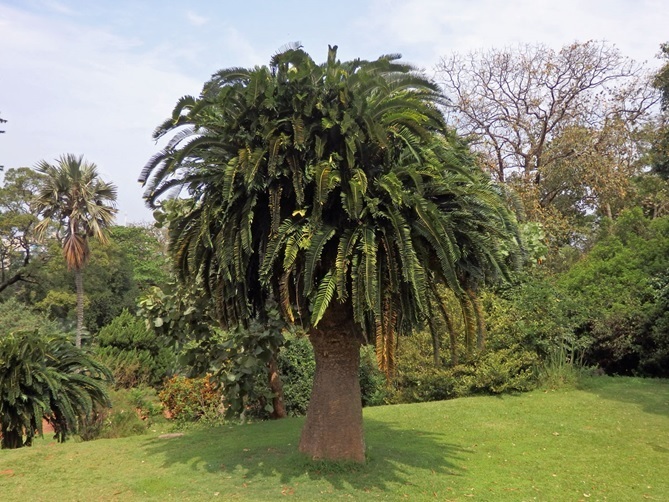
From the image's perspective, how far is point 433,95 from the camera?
304 inches

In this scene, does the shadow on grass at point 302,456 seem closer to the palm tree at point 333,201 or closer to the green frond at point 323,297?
the palm tree at point 333,201

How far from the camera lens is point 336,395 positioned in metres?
7.84

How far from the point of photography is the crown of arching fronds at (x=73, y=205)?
92.2ft

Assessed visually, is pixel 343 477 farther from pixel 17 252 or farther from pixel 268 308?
pixel 17 252

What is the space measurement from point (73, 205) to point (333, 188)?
82.4ft

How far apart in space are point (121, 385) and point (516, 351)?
48.0ft

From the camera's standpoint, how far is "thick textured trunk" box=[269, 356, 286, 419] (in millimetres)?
13055

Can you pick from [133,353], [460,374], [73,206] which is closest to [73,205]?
[73,206]

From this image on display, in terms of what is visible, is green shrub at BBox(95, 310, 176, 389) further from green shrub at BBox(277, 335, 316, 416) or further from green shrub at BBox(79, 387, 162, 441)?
green shrub at BBox(277, 335, 316, 416)

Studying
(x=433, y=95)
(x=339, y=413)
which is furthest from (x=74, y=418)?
(x=433, y=95)

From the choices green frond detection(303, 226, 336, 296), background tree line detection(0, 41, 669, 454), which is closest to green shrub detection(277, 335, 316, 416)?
background tree line detection(0, 41, 669, 454)

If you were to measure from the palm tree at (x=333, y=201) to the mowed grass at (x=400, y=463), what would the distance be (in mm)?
873

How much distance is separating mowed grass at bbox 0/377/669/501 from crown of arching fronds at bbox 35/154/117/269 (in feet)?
66.3

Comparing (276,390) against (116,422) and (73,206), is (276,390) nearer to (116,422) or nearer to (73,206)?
(116,422)
